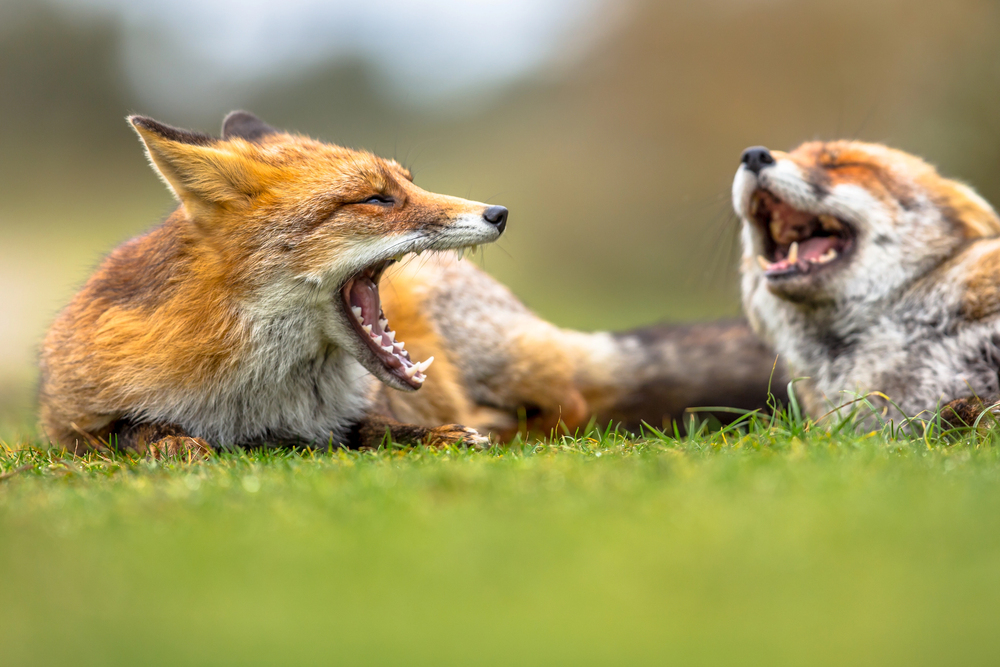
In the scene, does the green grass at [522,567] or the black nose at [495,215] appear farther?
the black nose at [495,215]

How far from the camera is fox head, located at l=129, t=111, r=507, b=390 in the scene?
416cm

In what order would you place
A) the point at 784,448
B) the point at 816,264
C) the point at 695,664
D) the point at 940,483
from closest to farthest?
the point at 695,664 < the point at 940,483 < the point at 784,448 < the point at 816,264

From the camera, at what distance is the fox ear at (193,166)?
4.09 metres

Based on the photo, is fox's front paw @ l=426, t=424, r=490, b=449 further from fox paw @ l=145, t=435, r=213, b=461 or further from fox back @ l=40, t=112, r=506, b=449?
fox paw @ l=145, t=435, r=213, b=461

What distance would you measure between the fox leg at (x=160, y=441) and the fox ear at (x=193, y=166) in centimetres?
113

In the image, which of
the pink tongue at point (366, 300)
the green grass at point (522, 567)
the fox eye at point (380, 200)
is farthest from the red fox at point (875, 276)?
the pink tongue at point (366, 300)

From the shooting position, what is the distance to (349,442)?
4.72 meters

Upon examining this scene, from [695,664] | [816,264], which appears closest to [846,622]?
[695,664]

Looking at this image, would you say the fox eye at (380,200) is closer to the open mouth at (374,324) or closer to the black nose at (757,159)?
the open mouth at (374,324)

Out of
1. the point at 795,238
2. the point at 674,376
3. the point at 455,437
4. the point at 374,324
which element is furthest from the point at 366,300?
the point at 795,238

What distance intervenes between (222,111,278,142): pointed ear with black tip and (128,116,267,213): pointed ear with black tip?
2.25 ft

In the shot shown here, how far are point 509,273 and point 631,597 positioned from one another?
18.9 metres

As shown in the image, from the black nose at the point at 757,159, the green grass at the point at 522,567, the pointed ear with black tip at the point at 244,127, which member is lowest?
the green grass at the point at 522,567

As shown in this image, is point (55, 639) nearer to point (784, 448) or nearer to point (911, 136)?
point (784, 448)
